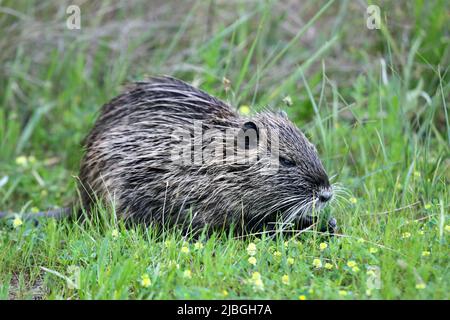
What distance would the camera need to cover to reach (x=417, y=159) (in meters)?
4.31

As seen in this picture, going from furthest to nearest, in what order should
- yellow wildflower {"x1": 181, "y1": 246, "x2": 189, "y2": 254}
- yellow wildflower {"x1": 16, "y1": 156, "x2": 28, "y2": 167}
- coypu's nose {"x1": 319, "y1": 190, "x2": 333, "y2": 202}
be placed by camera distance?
yellow wildflower {"x1": 16, "y1": 156, "x2": 28, "y2": 167}, coypu's nose {"x1": 319, "y1": 190, "x2": 333, "y2": 202}, yellow wildflower {"x1": 181, "y1": 246, "x2": 189, "y2": 254}

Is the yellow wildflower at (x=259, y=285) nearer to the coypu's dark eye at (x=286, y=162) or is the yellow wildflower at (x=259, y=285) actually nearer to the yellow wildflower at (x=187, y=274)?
the yellow wildflower at (x=187, y=274)

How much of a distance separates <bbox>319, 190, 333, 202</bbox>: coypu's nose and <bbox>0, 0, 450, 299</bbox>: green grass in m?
0.18

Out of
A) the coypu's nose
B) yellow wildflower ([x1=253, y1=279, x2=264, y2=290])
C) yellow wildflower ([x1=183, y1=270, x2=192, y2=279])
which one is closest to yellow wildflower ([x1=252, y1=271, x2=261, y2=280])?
yellow wildflower ([x1=253, y1=279, x2=264, y2=290])

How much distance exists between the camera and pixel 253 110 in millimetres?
4293

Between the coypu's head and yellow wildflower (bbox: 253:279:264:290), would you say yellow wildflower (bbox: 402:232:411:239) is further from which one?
yellow wildflower (bbox: 253:279:264:290)

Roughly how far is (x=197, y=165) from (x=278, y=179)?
47cm

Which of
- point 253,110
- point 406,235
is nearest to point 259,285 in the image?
point 406,235

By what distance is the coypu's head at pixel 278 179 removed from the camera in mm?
3797

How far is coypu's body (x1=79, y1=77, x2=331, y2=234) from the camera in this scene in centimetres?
386

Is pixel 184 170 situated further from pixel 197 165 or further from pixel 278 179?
pixel 278 179

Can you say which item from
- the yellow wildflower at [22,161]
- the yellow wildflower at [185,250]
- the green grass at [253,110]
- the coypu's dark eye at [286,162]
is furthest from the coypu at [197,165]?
the yellow wildflower at [22,161]

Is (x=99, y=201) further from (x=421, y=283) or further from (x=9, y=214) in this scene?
(x=421, y=283)
